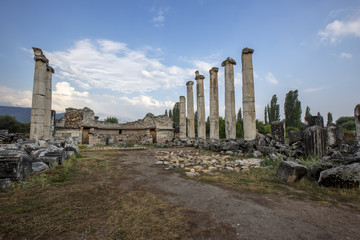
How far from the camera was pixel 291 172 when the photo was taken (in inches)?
193

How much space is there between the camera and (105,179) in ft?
17.7

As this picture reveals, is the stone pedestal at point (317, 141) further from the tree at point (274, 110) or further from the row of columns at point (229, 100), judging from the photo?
the tree at point (274, 110)

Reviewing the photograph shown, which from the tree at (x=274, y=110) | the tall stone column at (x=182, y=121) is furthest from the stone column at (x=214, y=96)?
the tree at (x=274, y=110)

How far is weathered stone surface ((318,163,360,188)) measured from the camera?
4.23 metres

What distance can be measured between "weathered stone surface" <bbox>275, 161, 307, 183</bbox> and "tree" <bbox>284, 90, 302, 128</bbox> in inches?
1395

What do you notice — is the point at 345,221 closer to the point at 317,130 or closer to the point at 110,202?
the point at 110,202

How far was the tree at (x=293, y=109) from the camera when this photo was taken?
35.2 meters

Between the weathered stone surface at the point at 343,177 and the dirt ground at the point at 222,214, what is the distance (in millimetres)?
1182

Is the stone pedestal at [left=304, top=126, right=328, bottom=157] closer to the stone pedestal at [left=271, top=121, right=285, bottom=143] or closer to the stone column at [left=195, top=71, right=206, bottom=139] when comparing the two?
the stone pedestal at [left=271, top=121, right=285, bottom=143]

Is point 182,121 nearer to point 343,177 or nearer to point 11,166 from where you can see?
point 11,166

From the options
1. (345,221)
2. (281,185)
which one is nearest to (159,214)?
(345,221)

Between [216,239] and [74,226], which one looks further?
[74,226]

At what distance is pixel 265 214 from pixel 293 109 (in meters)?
38.9

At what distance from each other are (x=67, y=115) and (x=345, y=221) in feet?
91.2
